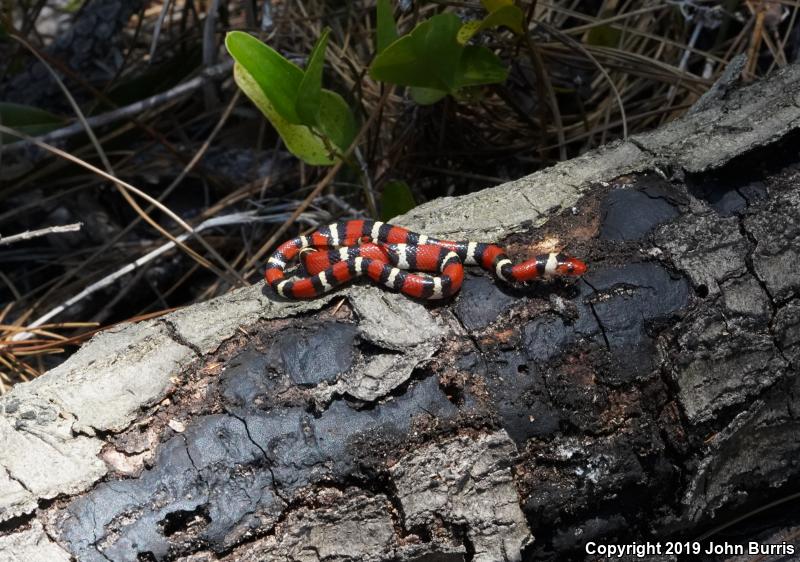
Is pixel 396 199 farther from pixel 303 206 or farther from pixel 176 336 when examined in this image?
pixel 176 336

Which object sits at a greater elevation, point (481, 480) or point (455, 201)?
point (455, 201)

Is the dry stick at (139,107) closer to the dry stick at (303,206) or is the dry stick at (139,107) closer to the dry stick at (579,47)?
the dry stick at (303,206)

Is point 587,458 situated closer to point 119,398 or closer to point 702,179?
point 702,179

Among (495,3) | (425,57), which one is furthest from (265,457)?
(495,3)

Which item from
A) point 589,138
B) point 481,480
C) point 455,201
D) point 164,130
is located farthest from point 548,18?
point 481,480

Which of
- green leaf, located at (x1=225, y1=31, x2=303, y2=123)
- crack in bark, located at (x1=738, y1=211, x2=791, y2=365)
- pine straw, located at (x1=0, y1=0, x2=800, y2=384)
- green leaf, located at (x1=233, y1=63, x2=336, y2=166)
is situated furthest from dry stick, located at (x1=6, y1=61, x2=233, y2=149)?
crack in bark, located at (x1=738, y1=211, x2=791, y2=365)
